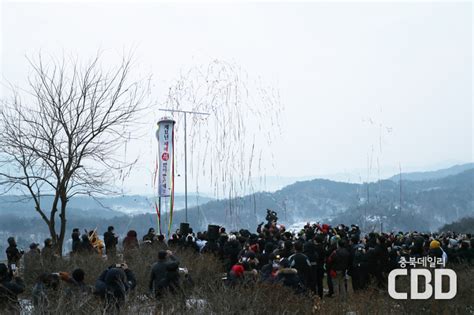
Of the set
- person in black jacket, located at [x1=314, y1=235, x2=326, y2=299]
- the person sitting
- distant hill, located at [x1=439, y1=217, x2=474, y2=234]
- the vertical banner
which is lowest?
distant hill, located at [x1=439, y1=217, x2=474, y2=234]

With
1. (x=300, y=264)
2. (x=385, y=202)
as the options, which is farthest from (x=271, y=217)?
(x=385, y=202)

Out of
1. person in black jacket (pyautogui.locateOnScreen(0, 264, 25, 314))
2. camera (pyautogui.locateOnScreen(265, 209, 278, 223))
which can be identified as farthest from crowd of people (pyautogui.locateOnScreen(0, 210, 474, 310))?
camera (pyautogui.locateOnScreen(265, 209, 278, 223))

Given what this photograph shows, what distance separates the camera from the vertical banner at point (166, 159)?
21.2 meters

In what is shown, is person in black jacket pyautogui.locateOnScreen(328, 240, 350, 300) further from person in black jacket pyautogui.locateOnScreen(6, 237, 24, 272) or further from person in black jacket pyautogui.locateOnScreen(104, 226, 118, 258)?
person in black jacket pyautogui.locateOnScreen(6, 237, 24, 272)

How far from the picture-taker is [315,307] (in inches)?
355

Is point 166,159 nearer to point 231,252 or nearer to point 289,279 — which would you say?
point 231,252

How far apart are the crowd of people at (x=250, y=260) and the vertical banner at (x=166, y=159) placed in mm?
2660

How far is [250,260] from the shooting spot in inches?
434

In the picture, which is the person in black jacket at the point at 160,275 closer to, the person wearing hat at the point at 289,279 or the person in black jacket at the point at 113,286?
the person in black jacket at the point at 113,286

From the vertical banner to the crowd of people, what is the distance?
266 cm

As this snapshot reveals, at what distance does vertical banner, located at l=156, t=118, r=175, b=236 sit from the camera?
21.2m

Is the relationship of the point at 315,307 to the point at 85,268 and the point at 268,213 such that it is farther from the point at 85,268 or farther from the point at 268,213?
the point at 268,213

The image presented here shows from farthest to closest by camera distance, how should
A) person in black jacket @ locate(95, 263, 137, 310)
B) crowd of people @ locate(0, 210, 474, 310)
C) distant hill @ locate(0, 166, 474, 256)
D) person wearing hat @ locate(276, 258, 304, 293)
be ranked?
distant hill @ locate(0, 166, 474, 256) < person wearing hat @ locate(276, 258, 304, 293) < crowd of people @ locate(0, 210, 474, 310) < person in black jacket @ locate(95, 263, 137, 310)

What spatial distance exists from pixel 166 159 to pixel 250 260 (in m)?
11.0
